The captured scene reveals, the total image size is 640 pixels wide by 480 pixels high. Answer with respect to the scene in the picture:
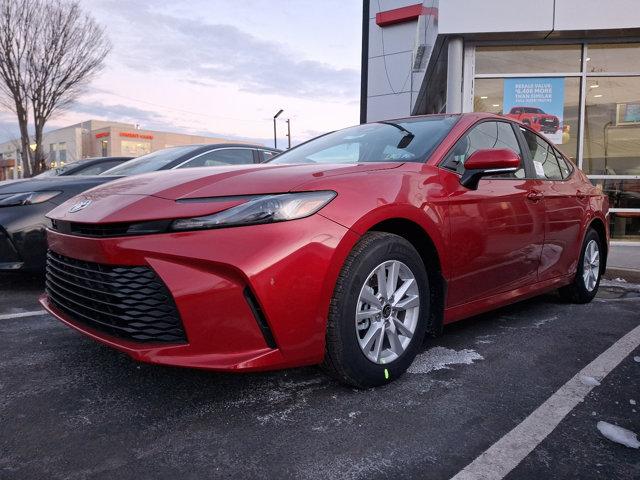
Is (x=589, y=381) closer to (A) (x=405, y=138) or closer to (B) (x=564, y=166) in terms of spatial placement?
(A) (x=405, y=138)

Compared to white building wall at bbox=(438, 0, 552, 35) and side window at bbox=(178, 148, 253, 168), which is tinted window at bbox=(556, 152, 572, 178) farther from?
white building wall at bbox=(438, 0, 552, 35)

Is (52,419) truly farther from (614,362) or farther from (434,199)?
(614,362)

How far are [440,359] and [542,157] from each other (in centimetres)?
193

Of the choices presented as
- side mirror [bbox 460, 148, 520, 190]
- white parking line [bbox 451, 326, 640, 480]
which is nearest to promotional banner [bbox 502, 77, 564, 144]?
side mirror [bbox 460, 148, 520, 190]

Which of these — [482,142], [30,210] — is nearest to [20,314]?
[30,210]

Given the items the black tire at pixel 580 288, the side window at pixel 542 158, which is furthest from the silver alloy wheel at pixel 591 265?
the side window at pixel 542 158

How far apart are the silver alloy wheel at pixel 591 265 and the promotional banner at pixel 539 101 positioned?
4.47 meters

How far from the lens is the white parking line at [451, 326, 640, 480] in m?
1.78

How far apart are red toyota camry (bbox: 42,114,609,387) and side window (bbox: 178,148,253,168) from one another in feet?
7.81

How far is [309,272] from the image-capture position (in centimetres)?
207

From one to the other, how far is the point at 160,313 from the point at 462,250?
5.34ft

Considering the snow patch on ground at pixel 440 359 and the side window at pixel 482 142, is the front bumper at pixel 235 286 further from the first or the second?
the side window at pixel 482 142

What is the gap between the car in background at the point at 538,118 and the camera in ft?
27.8

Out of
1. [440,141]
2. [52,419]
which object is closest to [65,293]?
[52,419]
